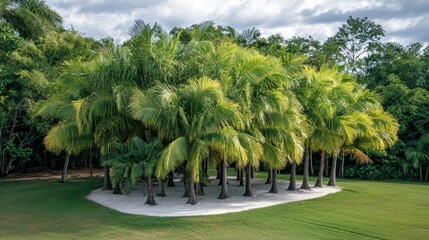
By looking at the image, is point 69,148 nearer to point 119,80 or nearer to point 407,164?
point 119,80

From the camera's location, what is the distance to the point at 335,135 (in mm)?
16828

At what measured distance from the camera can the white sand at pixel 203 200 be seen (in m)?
12.9

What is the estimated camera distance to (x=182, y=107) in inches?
508

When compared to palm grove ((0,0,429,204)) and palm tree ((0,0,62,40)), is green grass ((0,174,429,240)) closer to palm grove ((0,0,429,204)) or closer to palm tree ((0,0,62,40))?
palm grove ((0,0,429,204))

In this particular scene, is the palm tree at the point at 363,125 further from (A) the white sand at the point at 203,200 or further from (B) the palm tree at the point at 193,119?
(B) the palm tree at the point at 193,119

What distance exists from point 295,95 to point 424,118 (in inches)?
452

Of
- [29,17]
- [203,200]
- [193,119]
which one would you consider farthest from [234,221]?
[29,17]

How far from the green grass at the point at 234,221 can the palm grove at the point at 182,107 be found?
1.52 metres

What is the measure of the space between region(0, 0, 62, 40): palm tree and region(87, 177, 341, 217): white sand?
11.3m

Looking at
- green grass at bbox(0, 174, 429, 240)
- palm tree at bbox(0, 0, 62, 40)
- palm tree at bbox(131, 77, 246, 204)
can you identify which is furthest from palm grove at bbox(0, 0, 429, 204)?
green grass at bbox(0, 174, 429, 240)

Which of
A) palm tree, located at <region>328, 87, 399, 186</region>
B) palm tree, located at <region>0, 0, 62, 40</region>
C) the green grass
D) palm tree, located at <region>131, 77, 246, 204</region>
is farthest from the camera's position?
palm tree, located at <region>0, 0, 62, 40</region>

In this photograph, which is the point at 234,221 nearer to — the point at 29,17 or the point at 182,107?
the point at 182,107

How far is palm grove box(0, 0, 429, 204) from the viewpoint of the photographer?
12.7 m

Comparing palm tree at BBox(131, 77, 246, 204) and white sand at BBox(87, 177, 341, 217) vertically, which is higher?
palm tree at BBox(131, 77, 246, 204)
